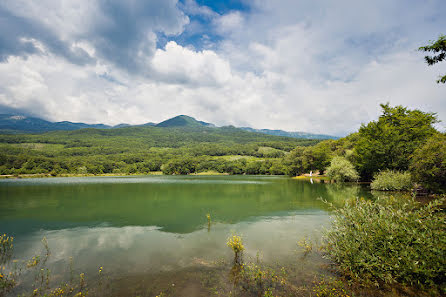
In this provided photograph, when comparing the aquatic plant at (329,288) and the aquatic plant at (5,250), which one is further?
the aquatic plant at (5,250)

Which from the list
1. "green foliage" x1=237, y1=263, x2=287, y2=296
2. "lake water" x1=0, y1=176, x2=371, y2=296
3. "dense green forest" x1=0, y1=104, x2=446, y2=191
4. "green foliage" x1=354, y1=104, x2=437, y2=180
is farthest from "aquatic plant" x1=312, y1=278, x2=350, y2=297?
"green foliage" x1=354, y1=104, x2=437, y2=180

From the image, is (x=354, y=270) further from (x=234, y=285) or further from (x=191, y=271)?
(x=191, y=271)

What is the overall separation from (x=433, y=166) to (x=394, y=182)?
432 inches

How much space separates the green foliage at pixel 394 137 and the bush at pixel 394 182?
606 cm

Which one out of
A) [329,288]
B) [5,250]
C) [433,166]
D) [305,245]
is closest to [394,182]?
[433,166]

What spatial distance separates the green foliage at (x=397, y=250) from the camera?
648 centimetres

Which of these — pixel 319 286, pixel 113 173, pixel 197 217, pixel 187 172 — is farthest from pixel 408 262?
pixel 113 173

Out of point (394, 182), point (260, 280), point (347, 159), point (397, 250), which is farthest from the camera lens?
point (347, 159)

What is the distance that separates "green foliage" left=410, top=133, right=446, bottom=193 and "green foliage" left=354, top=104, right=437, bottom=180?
15.0 m

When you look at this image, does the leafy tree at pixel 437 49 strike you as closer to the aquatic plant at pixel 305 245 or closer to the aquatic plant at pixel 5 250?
the aquatic plant at pixel 305 245

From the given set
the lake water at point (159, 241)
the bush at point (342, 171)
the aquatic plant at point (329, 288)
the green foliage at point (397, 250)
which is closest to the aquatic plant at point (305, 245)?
the lake water at point (159, 241)

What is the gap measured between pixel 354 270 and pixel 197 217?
15102 millimetres

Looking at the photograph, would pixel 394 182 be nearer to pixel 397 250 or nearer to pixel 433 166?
pixel 433 166

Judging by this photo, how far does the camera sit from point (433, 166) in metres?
24.3
